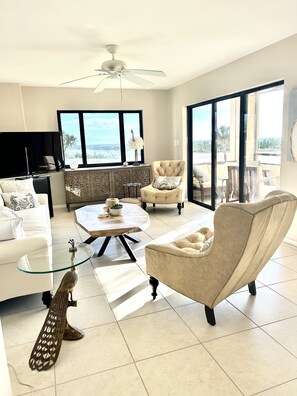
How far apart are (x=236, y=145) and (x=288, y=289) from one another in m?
2.70

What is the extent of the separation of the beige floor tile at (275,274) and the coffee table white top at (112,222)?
52.1 inches

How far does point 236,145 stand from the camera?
4691 mm

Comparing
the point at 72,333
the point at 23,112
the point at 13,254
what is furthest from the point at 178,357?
the point at 23,112

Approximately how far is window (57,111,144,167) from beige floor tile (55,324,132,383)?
454cm

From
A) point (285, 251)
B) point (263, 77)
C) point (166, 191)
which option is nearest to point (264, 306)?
point (285, 251)

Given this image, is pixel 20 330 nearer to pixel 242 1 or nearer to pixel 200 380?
pixel 200 380

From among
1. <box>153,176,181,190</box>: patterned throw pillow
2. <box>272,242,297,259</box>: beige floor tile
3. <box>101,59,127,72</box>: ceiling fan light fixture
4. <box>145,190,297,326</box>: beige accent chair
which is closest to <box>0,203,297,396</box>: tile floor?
<box>145,190,297,326</box>: beige accent chair

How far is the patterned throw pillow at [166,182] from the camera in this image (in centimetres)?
562

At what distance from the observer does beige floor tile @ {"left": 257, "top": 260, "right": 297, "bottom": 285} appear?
2.79m

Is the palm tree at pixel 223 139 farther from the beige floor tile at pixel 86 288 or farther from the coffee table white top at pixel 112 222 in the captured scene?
the beige floor tile at pixel 86 288

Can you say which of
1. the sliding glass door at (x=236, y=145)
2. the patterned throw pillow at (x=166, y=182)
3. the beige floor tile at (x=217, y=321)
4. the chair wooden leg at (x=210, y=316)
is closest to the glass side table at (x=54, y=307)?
the beige floor tile at (x=217, y=321)

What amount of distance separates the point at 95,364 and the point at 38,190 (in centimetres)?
408

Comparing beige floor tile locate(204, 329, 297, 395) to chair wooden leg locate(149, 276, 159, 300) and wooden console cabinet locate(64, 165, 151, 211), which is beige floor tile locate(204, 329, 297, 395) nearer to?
chair wooden leg locate(149, 276, 159, 300)

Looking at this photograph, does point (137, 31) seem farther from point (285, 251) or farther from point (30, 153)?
point (30, 153)
